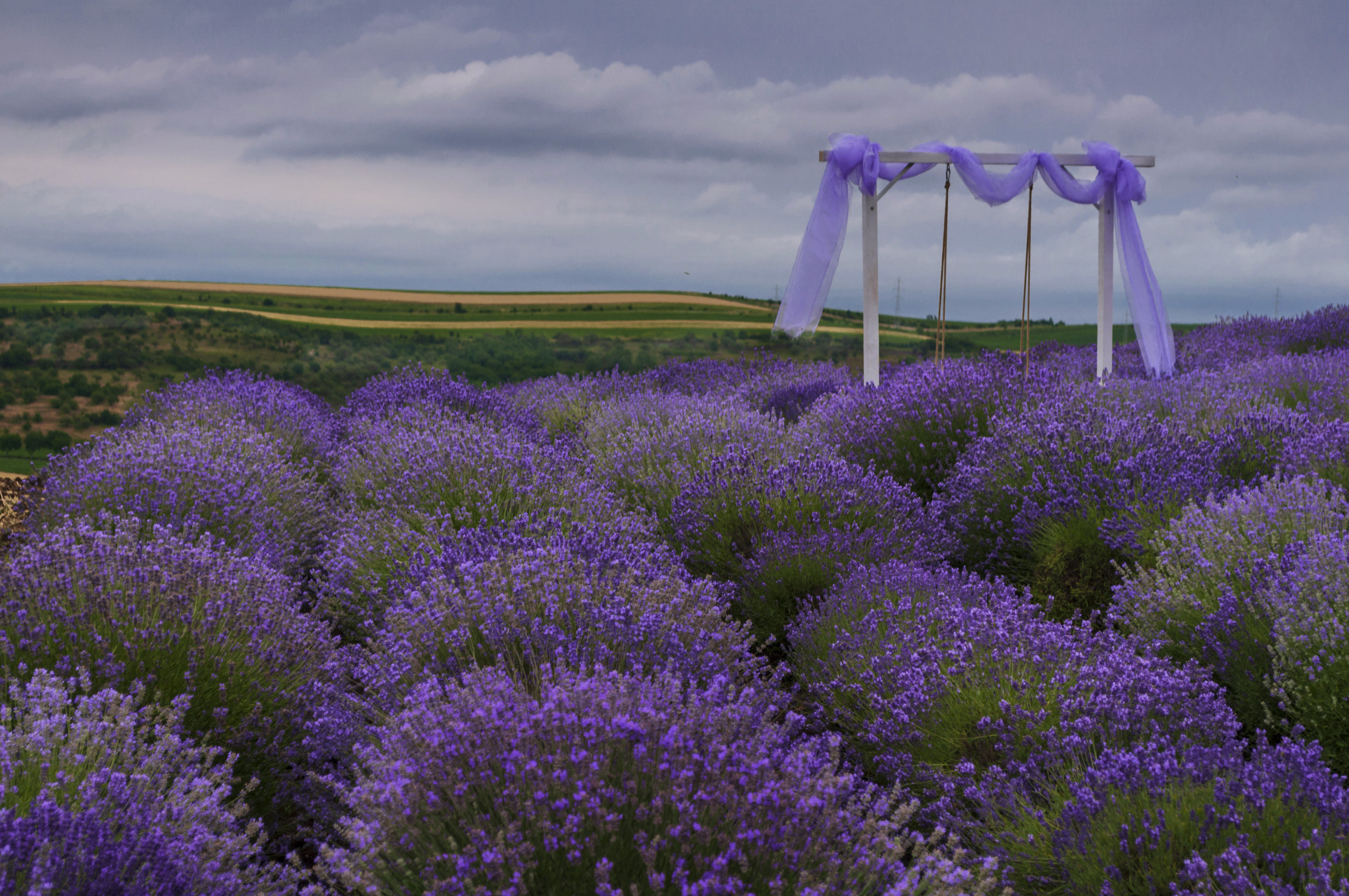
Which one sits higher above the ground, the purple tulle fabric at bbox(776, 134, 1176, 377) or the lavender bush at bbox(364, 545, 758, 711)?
the purple tulle fabric at bbox(776, 134, 1176, 377)

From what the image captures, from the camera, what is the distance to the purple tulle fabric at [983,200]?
269 inches

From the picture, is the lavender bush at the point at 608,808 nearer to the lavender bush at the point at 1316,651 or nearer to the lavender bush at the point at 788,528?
the lavender bush at the point at 1316,651

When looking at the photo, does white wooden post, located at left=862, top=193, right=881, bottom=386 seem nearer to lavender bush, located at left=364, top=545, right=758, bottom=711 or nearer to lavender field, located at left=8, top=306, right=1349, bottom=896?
lavender field, located at left=8, top=306, right=1349, bottom=896

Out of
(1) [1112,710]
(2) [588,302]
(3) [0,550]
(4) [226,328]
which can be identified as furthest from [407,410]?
(2) [588,302]

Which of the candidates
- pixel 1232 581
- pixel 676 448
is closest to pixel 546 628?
pixel 1232 581

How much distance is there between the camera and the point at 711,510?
409 centimetres

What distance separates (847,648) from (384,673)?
148 cm

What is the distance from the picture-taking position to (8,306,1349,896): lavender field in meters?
1.70

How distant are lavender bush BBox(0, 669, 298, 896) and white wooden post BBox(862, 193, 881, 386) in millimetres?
5488

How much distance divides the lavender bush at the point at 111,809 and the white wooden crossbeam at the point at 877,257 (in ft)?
17.1

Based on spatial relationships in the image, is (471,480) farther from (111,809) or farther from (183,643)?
(111,809)

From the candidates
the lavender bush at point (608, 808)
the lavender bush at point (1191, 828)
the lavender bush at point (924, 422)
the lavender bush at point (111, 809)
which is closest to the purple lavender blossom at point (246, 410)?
the lavender bush at point (924, 422)

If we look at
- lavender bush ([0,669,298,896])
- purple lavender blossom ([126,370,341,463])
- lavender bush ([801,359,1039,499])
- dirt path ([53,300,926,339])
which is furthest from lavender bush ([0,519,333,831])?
dirt path ([53,300,926,339])

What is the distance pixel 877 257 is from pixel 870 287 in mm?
240
